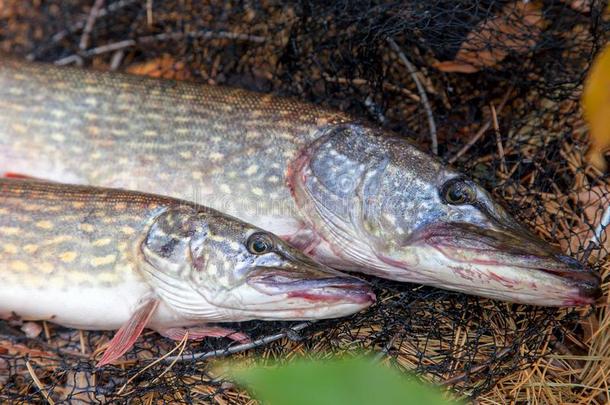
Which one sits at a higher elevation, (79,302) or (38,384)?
(79,302)

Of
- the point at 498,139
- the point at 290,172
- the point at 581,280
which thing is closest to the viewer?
the point at 581,280

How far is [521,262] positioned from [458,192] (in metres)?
0.35

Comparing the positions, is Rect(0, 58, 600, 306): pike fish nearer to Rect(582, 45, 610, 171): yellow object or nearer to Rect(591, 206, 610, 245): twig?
Rect(591, 206, 610, 245): twig

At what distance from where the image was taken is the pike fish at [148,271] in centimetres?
207

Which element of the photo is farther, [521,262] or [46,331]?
[46,331]

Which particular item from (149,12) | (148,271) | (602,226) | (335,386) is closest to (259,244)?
(148,271)

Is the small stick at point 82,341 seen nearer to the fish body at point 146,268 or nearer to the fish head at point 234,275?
the fish body at point 146,268

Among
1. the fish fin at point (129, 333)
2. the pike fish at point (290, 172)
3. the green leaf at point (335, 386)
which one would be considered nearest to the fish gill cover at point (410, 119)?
the fish fin at point (129, 333)

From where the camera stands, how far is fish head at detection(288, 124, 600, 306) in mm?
2021

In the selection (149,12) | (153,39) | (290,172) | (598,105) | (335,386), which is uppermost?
(598,105)

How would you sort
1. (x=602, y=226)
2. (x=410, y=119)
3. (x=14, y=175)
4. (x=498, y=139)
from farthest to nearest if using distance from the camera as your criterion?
(x=410, y=119) < (x=498, y=139) < (x=14, y=175) < (x=602, y=226)

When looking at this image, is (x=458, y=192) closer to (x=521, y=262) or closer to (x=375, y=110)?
(x=521, y=262)

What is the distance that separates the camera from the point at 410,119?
2951 mm

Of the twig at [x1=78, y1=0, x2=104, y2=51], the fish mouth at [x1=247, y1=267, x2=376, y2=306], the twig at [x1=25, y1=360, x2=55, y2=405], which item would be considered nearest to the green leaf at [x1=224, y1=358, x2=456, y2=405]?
the fish mouth at [x1=247, y1=267, x2=376, y2=306]
